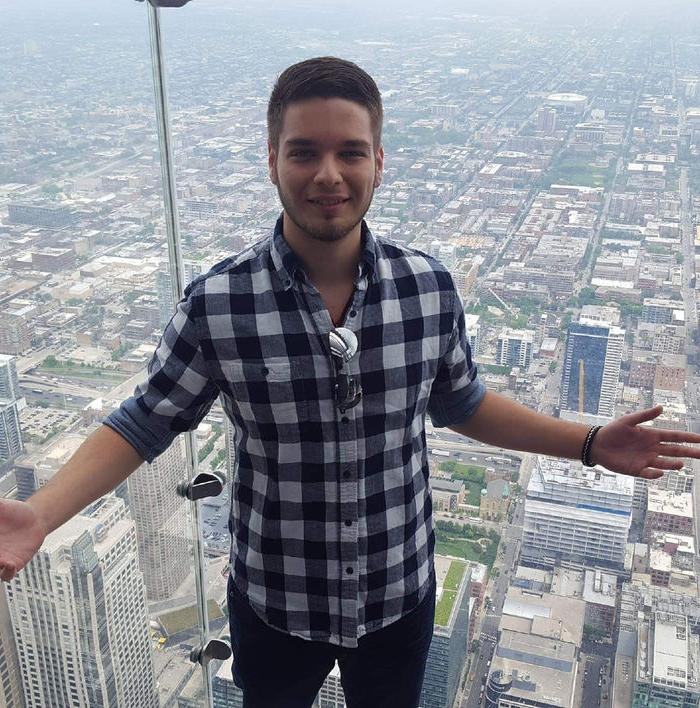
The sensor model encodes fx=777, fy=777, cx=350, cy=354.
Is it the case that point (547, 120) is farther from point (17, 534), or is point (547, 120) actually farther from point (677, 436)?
point (17, 534)

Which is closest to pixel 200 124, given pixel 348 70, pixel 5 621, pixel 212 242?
pixel 212 242

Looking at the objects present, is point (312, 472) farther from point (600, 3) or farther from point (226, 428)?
point (600, 3)

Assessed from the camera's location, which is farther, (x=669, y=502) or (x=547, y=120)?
(x=547, y=120)

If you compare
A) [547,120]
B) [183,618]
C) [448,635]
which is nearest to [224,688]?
[183,618]

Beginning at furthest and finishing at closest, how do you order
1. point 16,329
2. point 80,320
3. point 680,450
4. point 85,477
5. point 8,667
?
point 8,667 → point 80,320 → point 16,329 → point 680,450 → point 85,477

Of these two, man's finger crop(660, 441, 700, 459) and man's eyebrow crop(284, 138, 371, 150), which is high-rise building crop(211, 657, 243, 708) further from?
man's eyebrow crop(284, 138, 371, 150)

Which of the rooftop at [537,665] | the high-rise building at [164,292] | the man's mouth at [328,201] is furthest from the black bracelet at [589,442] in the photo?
the rooftop at [537,665]
